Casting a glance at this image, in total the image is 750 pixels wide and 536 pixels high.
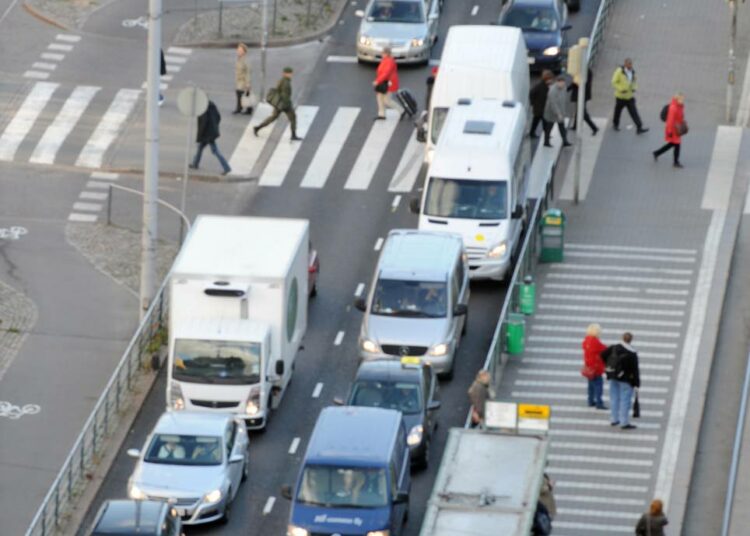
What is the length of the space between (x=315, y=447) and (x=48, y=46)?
83.4ft

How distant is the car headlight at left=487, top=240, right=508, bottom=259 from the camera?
49844 mm

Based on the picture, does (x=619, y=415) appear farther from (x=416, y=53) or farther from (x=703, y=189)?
(x=416, y=53)

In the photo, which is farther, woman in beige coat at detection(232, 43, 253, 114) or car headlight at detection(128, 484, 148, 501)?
woman in beige coat at detection(232, 43, 253, 114)

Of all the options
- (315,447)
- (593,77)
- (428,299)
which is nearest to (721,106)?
(593,77)

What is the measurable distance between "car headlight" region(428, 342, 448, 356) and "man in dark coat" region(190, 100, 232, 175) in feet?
37.7

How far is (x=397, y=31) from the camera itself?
2429 inches

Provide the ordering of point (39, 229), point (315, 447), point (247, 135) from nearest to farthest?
point (315, 447) < point (39, 229) < point (247, 135)

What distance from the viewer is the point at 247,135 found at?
58.5m

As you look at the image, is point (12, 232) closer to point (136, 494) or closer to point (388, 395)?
point (388, 395)

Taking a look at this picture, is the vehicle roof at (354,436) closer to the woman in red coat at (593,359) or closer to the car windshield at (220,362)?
the car windshield at (220,362)

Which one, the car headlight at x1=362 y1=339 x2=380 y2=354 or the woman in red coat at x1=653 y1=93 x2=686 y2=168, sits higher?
the woman in red coat at x1=653 y1=93 x2=686 y2=168

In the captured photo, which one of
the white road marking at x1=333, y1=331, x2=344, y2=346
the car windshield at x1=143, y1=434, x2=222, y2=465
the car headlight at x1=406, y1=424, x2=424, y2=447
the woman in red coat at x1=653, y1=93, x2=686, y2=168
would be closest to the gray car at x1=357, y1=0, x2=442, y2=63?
the woman in red coat at x1=653, y1=93, x2=686, y2=168

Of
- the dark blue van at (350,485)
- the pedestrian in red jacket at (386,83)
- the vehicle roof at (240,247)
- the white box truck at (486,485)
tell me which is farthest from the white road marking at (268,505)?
the pedestrian in red jacket at (386,83)

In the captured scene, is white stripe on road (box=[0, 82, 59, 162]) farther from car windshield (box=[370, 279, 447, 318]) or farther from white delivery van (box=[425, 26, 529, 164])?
car windshield (box=[370, 279, 447, 318])
